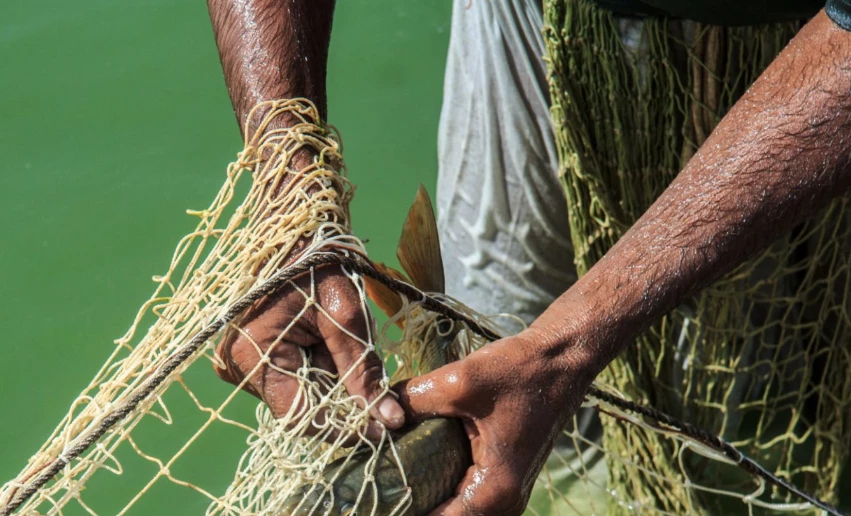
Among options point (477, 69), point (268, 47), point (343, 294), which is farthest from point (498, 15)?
point (343, 294)

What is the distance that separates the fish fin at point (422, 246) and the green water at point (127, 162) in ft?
5.48

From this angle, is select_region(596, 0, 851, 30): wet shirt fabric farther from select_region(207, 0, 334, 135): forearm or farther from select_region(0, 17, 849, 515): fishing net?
select_region(207, 0, 334, 135): forearm

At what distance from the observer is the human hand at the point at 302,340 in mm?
2234

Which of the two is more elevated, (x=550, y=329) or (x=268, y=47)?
(x=268, y=47)

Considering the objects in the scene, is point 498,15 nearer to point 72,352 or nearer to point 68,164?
point 72,352

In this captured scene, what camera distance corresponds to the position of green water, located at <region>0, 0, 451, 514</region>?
4180 millimetres

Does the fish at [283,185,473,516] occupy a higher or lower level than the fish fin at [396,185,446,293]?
lower

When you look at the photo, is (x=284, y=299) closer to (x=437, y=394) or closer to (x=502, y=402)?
(x=437, y=394)

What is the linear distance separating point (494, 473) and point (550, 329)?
33 centimetres

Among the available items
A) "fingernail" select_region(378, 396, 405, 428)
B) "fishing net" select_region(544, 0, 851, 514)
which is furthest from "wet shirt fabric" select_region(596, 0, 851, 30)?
"fingernail" select_region(378, 396, 405, 428)

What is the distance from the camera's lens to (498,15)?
3.16 metres

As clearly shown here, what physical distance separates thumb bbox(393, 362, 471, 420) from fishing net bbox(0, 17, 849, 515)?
0.09m

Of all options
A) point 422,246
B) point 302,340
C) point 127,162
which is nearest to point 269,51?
point 422,246

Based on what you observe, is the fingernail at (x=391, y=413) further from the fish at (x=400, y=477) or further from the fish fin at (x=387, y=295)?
the fish fin at (x=387, y=295)
